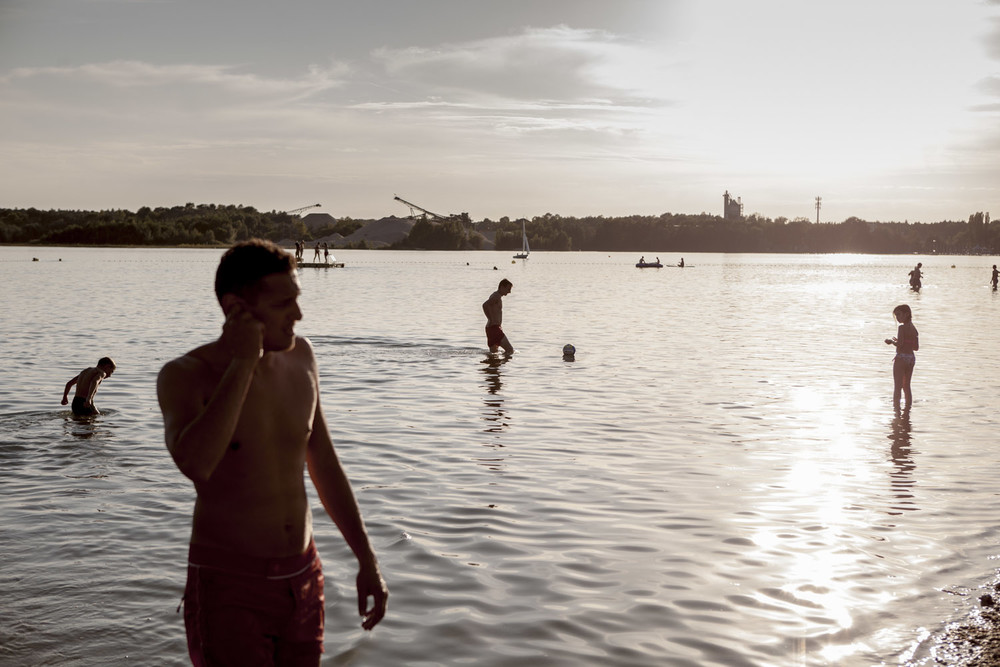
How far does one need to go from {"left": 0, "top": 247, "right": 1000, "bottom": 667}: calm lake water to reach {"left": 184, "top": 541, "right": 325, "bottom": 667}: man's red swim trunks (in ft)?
8.86

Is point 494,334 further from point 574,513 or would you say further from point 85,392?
point 574,513

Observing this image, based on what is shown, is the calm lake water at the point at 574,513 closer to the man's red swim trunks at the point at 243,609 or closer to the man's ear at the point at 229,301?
the man's red swim trunks at the point at 243,609

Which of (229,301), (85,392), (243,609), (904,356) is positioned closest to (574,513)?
(243,609)

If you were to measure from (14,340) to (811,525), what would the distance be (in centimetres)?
2369

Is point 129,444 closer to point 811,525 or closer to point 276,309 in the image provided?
point 811,525

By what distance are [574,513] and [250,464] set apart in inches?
248

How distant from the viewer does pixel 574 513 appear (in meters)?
9.48

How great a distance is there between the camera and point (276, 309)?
339 cm

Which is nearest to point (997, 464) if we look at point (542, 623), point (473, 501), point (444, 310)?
point (473, 501)

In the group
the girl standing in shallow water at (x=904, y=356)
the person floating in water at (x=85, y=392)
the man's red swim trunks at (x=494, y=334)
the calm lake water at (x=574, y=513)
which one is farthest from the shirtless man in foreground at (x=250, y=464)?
the man's red swim trunks at (x=494, y=334)

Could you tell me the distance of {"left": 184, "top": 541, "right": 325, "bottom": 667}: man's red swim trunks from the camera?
3.53 metres

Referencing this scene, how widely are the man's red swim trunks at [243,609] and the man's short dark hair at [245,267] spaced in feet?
3.34

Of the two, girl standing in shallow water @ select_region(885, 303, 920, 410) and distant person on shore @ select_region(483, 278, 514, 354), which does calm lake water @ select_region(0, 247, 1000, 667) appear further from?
distant person on shore @ select_region(483, 278, 514, 354)

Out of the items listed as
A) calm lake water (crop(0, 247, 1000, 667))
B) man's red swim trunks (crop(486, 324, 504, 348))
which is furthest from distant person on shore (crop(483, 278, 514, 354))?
calm lake water (crop(0, 247, 1000, 667))
